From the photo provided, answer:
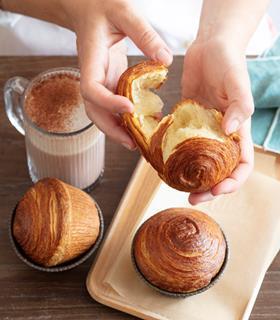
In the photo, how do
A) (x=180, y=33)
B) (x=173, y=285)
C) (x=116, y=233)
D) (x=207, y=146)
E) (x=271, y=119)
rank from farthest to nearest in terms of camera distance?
(x=180, y=33) < (x=271, y=119) < (x=116, y=233) < (x=173, y=285) < (x=207, y=146)

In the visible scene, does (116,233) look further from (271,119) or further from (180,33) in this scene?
(180,33)

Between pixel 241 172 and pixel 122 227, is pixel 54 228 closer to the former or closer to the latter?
pixel 122 227

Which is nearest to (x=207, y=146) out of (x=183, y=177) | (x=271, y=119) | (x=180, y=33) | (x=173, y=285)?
(x=183, y=177)

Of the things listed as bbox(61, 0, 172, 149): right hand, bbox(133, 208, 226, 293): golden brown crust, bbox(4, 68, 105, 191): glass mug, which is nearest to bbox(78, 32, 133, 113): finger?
bbox(61, 0, 172, 149): right hand

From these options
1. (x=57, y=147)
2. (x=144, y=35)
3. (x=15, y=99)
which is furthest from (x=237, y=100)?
(x=15, y=99)

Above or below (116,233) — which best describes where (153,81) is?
above

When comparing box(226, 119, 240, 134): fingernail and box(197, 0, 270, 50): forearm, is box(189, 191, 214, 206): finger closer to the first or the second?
box(226, 119, 240, 134): fingernail

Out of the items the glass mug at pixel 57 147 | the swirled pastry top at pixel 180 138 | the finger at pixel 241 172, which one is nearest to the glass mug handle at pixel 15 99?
the glass mug at pixel 57 147
